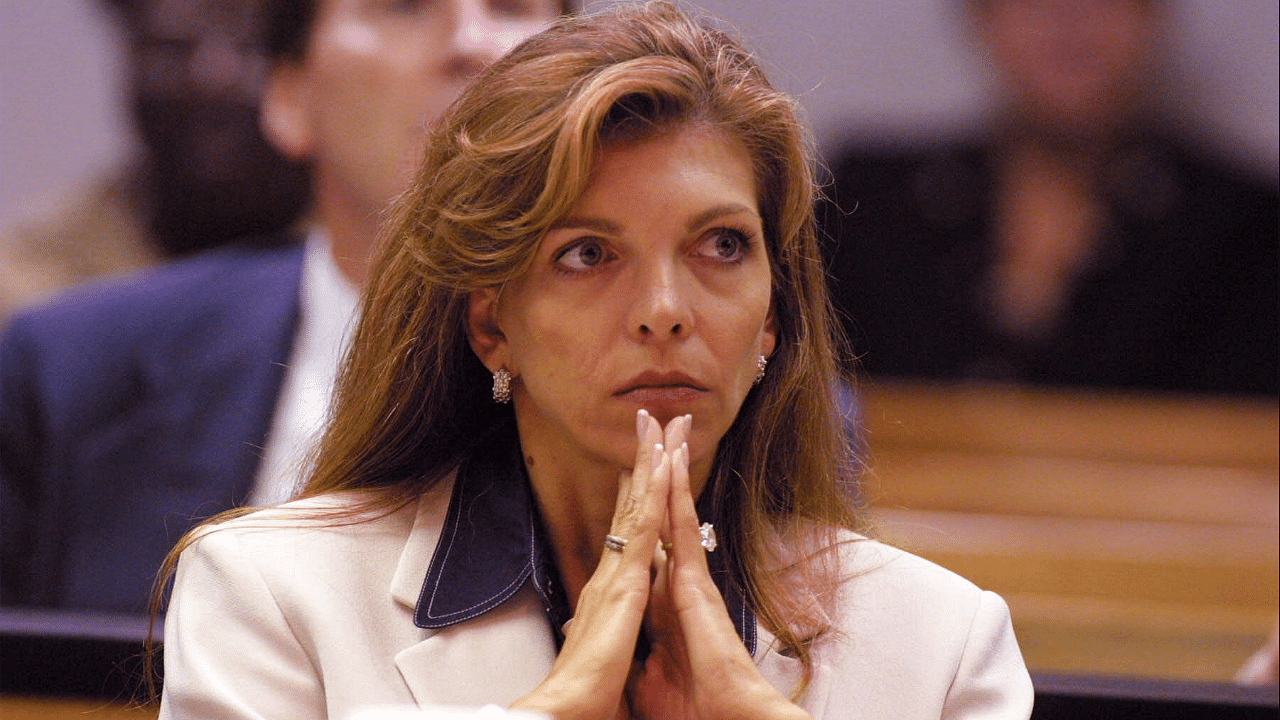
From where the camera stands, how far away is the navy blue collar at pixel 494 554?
1734 mm

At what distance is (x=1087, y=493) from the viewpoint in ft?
13.5

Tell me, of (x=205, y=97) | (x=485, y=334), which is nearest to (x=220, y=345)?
(x=205, y=97)

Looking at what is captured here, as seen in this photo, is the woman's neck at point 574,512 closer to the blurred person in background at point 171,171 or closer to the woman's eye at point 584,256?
the woman's eye at point 584,256

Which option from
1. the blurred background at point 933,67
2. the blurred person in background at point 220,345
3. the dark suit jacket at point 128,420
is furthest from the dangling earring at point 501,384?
the blurred background at point 933,67

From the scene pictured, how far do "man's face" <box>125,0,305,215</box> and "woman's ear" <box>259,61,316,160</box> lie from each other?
2 cm

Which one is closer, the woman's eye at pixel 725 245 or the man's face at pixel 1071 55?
the woman's eye at pixel 725 245

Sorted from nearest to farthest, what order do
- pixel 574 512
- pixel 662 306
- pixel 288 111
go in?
pixel 662 306, pixel 574 512, pixel 288 111

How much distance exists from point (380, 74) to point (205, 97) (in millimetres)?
440

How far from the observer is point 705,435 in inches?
67.9

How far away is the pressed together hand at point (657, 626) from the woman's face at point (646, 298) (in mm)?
50

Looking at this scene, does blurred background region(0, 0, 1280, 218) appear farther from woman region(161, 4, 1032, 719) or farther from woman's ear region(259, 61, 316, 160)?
woman region(161, 4, 1032, 719)

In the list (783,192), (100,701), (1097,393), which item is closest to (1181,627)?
(1097,393)

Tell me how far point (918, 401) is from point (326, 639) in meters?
2.83

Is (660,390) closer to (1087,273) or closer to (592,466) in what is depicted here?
(592,466)
